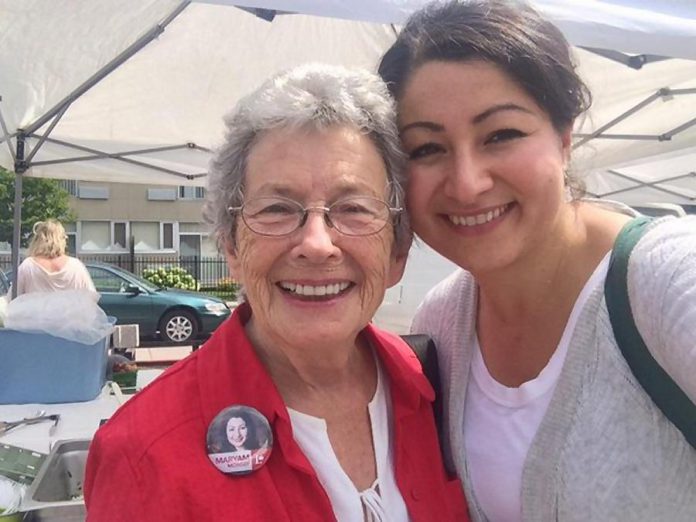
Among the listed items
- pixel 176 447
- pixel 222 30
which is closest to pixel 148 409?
pixel 176 447

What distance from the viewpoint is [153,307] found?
1144 centimetres

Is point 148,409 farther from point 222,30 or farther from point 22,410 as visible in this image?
point 222,30

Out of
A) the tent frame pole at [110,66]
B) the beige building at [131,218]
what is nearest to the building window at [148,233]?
the beige building at [131,218]

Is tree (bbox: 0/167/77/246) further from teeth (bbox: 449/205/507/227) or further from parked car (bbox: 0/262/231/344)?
teeth (bbox: 449/205/507/227)

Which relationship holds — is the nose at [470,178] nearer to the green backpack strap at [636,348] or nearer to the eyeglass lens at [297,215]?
the eyeglass lens at [297,215]

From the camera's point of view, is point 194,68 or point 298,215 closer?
point 298,215

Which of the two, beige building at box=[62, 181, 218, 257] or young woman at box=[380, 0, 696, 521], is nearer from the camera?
young woman at box=[380, 0, 696, 521]

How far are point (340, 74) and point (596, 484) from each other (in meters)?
0.99

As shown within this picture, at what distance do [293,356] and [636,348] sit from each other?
2.30 feet

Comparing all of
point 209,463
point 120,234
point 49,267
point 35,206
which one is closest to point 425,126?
point 209,463

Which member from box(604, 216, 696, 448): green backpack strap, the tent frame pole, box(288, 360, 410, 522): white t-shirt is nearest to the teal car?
the tent frame pole

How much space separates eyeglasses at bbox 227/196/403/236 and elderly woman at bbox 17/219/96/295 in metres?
5.57

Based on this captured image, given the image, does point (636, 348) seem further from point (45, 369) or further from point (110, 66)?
point (110, 66)

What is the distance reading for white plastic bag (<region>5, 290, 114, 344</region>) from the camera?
3244 mm
